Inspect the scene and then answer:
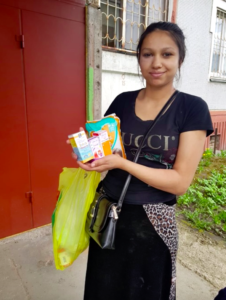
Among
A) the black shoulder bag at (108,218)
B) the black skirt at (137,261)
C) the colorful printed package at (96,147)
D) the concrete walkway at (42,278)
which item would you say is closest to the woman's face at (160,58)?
the black shoulder bag at (108,218)

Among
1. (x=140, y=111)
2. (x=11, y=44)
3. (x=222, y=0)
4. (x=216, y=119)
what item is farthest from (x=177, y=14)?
(x=140, y=111)

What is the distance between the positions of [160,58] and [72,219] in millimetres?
919

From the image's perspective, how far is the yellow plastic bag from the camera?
4.07 feet


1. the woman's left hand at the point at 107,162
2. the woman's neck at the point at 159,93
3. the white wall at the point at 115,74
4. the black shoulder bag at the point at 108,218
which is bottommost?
the black shoulder bag at the point at 108,218

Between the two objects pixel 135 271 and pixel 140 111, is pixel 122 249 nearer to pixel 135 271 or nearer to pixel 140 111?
pixel 135 271

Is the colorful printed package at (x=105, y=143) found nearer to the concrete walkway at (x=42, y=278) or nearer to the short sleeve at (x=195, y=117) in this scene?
the short sleeve at (x=195, y=117)

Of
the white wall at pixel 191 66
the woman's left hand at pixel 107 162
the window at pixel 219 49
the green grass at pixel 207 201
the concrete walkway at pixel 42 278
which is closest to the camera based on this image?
the woman's left hand at pixel 107 162

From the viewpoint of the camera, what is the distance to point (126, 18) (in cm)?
353

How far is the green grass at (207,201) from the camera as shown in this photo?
297cm

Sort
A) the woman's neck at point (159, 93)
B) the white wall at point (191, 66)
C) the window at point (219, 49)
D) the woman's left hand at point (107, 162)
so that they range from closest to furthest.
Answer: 1. the woman's left hand at point (107, 162)
2. the woman's neck at point (159, 93)
3. the white wall at point (191, 66)
4. the window at point (219, 49)

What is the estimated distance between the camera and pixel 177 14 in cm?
415

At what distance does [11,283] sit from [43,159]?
1180 millimetres

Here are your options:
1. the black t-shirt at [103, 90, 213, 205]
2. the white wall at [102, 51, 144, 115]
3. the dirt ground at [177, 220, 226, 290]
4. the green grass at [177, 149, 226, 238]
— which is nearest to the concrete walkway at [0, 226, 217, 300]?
the dirt ground at [177, 220, 226, 290]

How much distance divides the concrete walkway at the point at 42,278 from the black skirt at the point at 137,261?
981 mm
